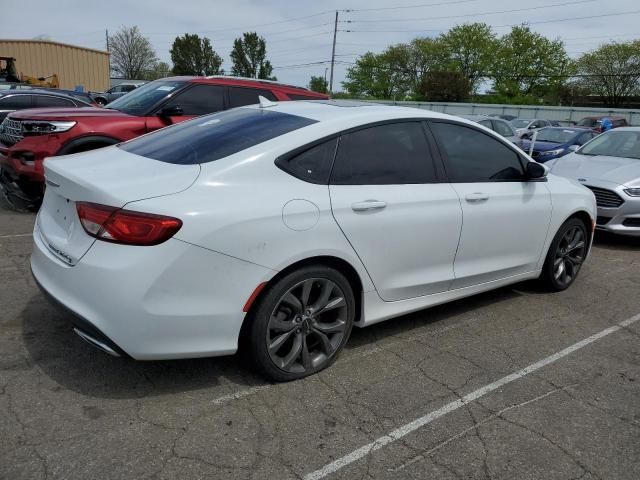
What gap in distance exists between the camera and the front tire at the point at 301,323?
113 inches

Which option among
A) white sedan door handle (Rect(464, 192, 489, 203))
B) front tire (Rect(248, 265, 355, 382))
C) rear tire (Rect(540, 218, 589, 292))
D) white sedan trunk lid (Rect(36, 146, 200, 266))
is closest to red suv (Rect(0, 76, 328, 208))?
white sedan trunk lid (Rect(36, 146, 200, 266))

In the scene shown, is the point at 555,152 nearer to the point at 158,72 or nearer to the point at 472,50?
the point at 472,50

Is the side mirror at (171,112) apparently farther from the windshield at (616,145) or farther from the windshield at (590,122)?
the windshield at (590,122)

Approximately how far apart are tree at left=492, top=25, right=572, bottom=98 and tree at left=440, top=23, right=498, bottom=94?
142 cm

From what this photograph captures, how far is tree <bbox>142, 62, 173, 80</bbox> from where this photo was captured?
7756 centimetres

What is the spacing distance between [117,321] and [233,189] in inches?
33.8

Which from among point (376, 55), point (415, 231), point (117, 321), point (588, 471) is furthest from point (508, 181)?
point (376, 55)

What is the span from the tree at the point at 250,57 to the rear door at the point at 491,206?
78.6m

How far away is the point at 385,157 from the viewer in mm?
3455

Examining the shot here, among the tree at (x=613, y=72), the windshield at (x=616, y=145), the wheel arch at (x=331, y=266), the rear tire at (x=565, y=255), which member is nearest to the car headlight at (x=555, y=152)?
the windshield at (x=616, y=145)

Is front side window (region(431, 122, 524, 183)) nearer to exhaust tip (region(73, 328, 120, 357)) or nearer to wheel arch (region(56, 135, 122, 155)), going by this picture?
exhaust tip (region(73, 328, 120, 357))

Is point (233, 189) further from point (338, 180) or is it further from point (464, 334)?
point (464, 334)

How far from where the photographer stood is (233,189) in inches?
110

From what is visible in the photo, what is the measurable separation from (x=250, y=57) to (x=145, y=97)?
7750 cm
